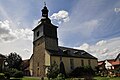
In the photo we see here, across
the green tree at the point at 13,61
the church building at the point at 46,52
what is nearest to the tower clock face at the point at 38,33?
the church building at the point at 46,52

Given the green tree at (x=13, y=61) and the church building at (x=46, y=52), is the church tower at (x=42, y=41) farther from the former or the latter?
the green tree at (x=13, y=61)

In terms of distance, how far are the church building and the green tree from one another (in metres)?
13.4

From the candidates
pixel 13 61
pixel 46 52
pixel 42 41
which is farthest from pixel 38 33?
pixel 13 61

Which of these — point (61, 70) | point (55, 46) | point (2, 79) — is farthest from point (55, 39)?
point (2, 79)

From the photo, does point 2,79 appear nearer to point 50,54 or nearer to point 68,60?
point 50,54

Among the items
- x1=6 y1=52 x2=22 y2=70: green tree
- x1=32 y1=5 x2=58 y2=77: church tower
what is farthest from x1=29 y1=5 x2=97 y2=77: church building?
x1=6 y1=52 x2=22 y2=70: green tree

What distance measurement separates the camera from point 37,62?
43.9 metres

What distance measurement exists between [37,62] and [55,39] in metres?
7.11

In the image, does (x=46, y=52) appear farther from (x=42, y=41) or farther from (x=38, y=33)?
(x=38, y=33)

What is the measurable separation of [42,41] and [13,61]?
21472mm

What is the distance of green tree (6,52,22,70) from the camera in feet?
191

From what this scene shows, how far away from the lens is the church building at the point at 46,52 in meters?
40.8

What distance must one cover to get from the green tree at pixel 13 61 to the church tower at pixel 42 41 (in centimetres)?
1504

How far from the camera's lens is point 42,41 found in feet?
139
